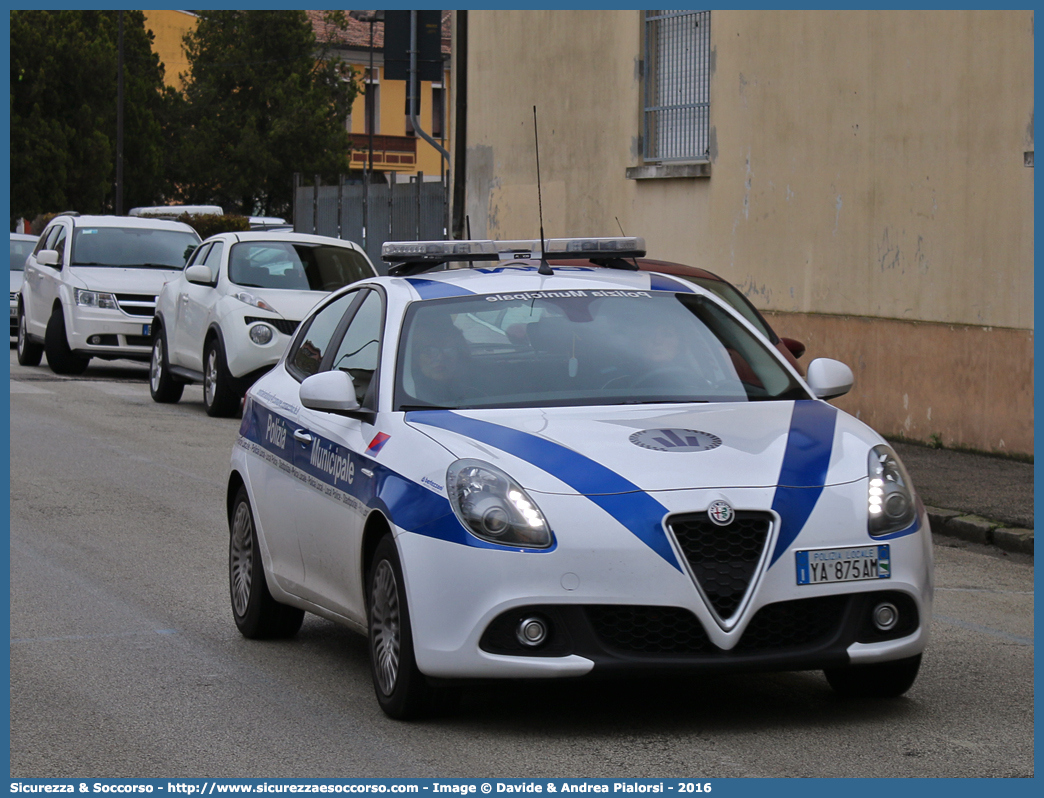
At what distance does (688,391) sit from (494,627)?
1.47 metres

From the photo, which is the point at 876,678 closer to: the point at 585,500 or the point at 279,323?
the point at 585,500

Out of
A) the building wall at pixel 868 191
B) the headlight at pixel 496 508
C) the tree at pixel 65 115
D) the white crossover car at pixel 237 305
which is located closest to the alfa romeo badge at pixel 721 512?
the headlight at pixel 496 508

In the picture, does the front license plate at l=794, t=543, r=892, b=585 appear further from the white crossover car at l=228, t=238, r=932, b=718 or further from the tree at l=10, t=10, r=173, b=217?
the tree at l=10, t=10, r=173, b=217

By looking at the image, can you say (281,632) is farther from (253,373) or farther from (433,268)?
(253,373)

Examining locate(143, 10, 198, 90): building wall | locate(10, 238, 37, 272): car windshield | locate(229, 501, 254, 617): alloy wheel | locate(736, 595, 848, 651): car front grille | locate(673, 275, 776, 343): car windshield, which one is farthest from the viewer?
locate(143, 10, 198, 90): building wall

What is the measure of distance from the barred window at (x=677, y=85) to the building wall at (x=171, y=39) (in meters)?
61.9

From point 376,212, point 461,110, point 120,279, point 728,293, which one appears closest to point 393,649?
point 728,293

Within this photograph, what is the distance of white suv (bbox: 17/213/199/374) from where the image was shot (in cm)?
2058

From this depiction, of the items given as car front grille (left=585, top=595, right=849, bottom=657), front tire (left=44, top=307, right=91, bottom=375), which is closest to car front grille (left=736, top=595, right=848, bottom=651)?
car front grille (left=585, top=595, right=849, bottom=657)

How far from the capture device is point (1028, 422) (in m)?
13.1

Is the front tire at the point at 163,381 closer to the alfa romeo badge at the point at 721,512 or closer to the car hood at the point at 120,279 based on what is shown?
the car hood at the point at 120,279

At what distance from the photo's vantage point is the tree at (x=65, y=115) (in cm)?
5425

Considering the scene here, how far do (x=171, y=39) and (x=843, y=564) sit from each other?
76.1m

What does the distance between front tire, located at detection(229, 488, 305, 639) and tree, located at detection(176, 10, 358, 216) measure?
62.1 m
